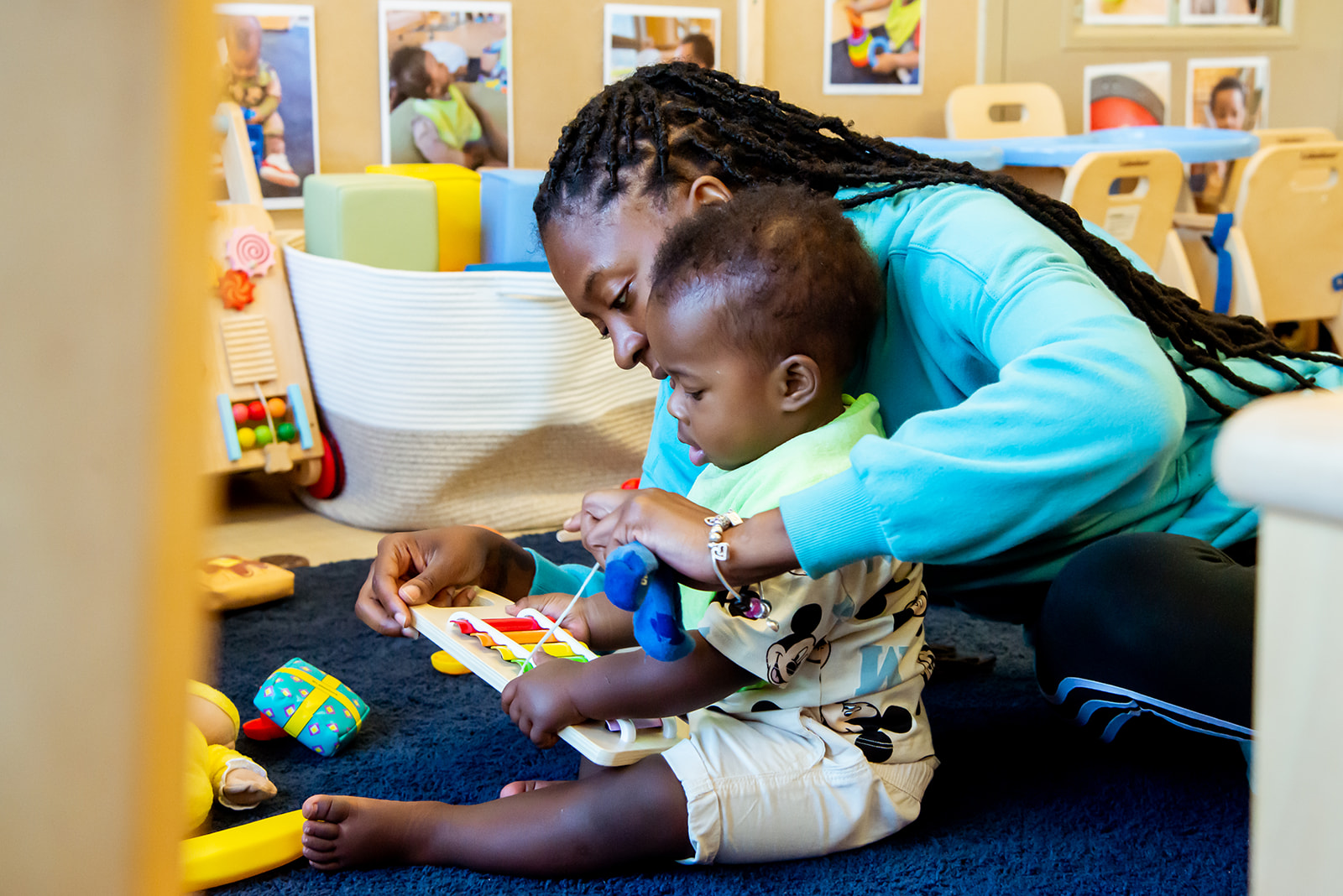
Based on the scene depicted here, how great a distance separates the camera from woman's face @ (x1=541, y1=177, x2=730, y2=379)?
3.03 ft

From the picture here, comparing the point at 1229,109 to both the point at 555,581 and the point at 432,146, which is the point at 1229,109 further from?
the point at 555,581

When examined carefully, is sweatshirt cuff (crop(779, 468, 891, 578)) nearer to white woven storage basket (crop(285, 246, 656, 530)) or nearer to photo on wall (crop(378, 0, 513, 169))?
white woven storage basket (crop(285, 246, 656, 530))

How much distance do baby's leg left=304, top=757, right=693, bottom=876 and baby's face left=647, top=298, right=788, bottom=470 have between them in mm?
241

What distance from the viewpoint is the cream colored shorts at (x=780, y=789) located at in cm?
82

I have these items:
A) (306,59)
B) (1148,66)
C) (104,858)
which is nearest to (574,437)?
(306,59)

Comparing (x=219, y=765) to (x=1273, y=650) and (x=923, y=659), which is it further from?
(x=1273, y=650)

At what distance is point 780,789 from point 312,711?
1.52 feet

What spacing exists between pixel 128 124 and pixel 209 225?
3cm

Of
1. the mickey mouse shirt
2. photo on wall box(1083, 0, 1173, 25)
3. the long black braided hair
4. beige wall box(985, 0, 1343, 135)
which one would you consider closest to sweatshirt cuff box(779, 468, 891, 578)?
the mickey mouse shirt

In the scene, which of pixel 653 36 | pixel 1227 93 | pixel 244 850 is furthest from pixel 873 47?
pixel 244 850

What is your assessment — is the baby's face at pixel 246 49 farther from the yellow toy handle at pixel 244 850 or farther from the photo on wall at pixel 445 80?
the yellow toy handle at pixel 244 850

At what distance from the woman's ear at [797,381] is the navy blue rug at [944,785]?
343 millimetres

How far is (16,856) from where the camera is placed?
245 millimetres

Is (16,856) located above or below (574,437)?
above
